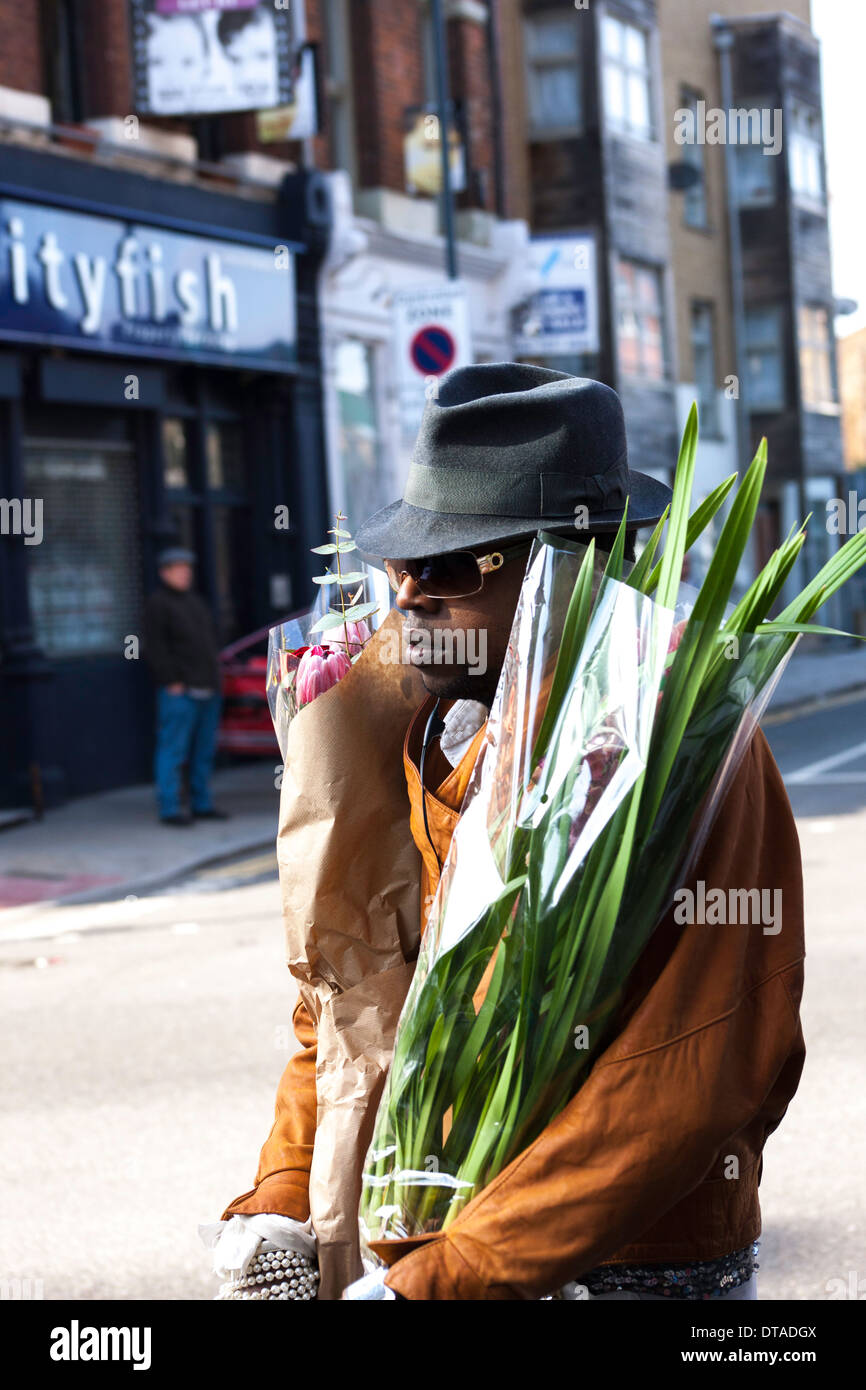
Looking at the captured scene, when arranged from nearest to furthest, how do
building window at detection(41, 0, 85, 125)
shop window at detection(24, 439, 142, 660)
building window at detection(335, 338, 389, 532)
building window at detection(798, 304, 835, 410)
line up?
shop window at detection(24, 439, 142, 660) → building window at detection(41, 0, 85, 125) → building window at detection(335, 338, 389, 532) → building window at detection(798, 304, 835, 410)

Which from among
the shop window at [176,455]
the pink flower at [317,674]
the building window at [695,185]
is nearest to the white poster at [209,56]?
the shop window at [176,455]

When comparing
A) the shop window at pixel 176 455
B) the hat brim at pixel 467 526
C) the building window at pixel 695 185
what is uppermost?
the building window at pixel 695 185

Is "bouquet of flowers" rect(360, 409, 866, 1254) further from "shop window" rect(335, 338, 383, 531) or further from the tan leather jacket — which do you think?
"shop window" rect(335, 338, 383, 531)

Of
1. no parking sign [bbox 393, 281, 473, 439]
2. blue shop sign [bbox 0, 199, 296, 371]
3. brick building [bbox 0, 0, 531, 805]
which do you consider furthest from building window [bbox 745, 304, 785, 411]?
blue shop sign [bbox 0, 199, 296, 371]

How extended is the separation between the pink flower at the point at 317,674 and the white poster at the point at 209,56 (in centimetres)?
1337

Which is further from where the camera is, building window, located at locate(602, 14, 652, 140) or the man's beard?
building window, located at locate(602, 14, 652, 140)

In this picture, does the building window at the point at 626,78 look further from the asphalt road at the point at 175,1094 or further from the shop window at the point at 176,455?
the asphalt road at the point at 175,1094

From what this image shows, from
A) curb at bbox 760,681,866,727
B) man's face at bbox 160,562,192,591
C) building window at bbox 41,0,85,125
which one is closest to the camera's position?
man's face at bbox 160,562,192,591

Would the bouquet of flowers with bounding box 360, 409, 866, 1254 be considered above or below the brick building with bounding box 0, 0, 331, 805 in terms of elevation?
below

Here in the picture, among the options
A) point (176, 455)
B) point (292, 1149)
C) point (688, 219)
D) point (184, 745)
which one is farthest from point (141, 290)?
point (688, 219)

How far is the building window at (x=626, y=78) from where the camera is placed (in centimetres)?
2506

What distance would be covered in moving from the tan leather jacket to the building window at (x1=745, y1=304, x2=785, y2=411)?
100ft

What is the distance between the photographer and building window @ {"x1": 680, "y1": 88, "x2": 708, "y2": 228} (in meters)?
28.8
